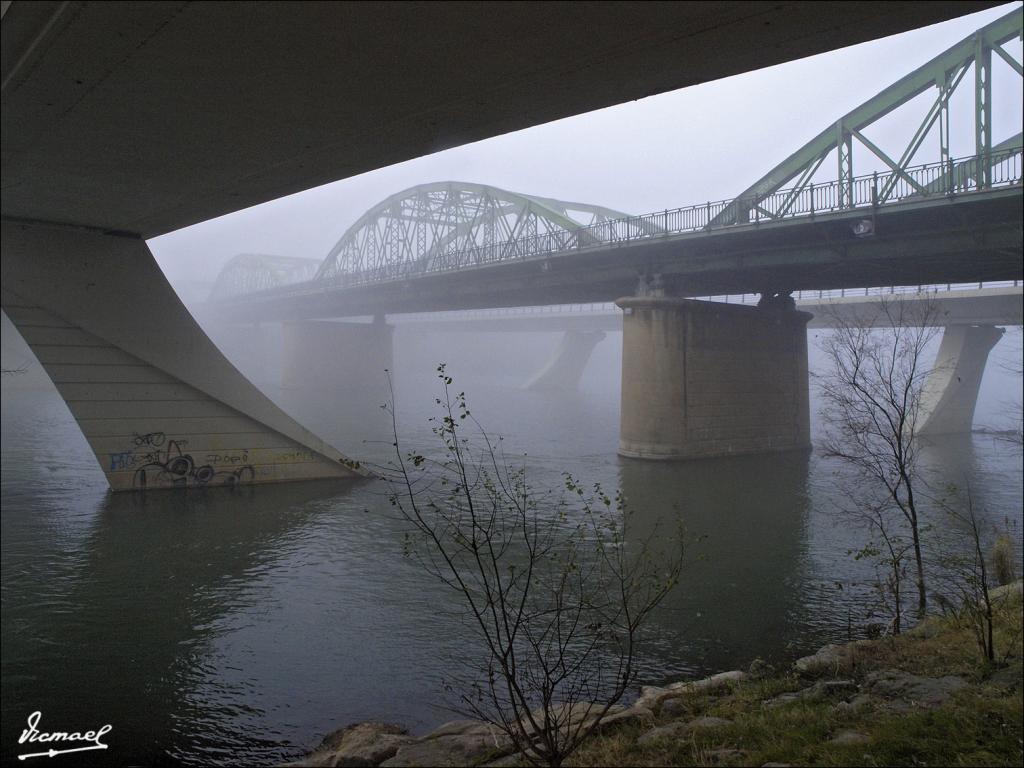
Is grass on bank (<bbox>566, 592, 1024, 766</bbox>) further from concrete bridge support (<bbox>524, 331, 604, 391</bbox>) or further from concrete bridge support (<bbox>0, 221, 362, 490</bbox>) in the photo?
concrete bridge support (<bbox>524, 331, 604, 391</bbox>)

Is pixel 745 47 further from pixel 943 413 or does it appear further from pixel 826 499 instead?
pixel 943 413

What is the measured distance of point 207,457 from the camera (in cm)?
2150

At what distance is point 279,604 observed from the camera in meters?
12.2

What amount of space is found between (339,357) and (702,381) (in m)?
53.7

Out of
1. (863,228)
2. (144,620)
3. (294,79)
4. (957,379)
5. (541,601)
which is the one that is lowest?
(541,601)

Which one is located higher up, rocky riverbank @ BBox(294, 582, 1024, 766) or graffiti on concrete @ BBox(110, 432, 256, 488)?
graffiti on concrete @ BBox(110, 432, 256, 488)

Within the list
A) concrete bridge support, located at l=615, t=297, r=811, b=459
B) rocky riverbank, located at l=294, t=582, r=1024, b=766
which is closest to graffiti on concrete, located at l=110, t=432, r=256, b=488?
rocky riverbank, located at l=294, t=582, r=1024, b=766

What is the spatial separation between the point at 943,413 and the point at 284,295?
74.4 m

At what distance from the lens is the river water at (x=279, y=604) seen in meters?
8.26

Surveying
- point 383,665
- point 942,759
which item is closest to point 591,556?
point 383,665

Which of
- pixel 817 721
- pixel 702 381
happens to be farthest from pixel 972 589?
pixel 702 381

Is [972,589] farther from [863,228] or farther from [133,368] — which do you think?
[133,368]

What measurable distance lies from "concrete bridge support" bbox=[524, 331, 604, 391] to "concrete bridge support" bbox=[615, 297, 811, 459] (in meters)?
58.2

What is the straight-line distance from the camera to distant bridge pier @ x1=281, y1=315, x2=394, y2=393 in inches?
2987
